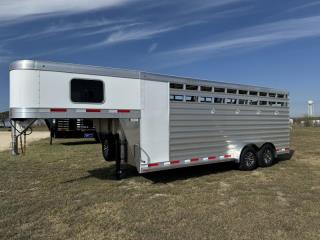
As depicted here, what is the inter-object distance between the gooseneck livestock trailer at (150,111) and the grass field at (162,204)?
67cm

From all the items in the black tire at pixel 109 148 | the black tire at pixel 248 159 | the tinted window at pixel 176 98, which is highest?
the tinted window at pixel 176 98

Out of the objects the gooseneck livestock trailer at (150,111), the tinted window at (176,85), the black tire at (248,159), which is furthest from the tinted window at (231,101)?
the tinted window at (176,85)

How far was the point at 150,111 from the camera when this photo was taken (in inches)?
324

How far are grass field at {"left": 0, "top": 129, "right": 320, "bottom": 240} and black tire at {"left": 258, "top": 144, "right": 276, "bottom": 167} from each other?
0.31 meters

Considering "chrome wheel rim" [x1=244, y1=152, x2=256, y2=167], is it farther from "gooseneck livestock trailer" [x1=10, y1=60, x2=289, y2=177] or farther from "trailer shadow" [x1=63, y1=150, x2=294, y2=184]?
"trailer shadow" [x1=63, y1=150, x2=294, y2=184]

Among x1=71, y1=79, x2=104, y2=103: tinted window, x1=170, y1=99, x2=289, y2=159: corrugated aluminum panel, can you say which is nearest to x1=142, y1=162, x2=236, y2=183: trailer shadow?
x1=170, y1=99, x2=289, y2=159: corrugated aluminum panel

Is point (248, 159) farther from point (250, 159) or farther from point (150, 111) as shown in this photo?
point (150, 111)

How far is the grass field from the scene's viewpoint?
5.39 meters

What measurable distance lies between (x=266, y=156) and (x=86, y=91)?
620 cm

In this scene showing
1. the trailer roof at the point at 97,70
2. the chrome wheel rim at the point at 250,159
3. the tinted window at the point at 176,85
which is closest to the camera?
the trailer roof at the point at 97,70

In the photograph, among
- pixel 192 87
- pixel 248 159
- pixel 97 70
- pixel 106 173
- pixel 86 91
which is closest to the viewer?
pixel 86 91

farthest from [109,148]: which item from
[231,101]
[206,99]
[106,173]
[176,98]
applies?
[231,101]

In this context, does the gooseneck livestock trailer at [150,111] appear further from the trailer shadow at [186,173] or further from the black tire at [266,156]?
the trailer shadow at [186,173]

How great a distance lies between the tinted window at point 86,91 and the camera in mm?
7365
